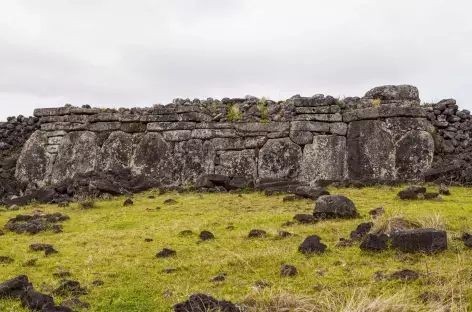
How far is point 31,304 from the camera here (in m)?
5.73

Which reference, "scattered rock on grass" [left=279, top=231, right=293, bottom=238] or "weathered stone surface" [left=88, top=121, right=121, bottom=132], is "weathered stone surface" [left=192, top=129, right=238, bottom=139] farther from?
"scattered rock on grass" [left=279, top=231, right=293, bottom=238]

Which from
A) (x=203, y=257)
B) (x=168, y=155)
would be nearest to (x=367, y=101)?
(x=168, y=155)

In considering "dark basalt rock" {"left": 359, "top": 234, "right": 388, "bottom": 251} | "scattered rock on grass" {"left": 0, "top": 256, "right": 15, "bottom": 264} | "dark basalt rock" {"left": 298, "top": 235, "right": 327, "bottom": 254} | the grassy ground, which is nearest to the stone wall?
the grassy ground

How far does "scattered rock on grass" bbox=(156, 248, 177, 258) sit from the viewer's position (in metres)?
8.34

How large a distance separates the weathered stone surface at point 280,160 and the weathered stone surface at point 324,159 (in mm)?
261

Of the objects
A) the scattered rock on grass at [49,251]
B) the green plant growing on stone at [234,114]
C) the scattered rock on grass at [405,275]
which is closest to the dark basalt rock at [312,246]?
the scattered rock on grass at [405,275]

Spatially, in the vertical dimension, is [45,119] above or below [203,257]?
above

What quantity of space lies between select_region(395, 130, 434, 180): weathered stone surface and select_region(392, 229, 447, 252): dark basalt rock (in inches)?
361

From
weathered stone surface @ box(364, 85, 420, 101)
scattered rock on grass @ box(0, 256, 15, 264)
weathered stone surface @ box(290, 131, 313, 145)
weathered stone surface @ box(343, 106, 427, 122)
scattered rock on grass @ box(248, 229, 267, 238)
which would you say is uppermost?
weathered stone surface @ box(364, 85, 420, 101)

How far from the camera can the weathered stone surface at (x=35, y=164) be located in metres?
19.4

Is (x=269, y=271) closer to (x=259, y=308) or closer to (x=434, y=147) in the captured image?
(x=259, y=308)

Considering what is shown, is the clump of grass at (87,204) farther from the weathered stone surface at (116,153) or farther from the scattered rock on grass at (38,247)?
the scattered rock on grass at (38,247)

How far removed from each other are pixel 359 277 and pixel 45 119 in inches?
645

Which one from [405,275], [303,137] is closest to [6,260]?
[405,275]
